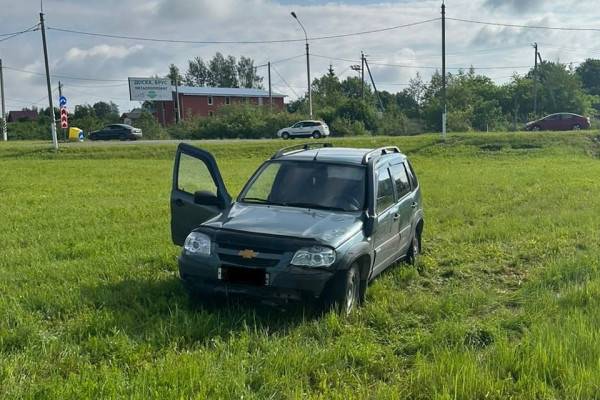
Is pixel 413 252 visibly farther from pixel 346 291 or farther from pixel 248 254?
pixel 248 254

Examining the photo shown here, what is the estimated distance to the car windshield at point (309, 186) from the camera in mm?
5754

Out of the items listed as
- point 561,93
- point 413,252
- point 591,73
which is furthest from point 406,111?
point 413,252

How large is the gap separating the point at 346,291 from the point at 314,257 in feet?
1.48

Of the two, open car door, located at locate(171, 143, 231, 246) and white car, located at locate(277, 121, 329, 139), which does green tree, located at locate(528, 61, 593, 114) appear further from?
open car door, located at locate(171, 143, 231, 246)

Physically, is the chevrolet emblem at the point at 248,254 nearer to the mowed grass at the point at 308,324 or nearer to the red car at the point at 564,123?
the mowed grass at the point at 308,324

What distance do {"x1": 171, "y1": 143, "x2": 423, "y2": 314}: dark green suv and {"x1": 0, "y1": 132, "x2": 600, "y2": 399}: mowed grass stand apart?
33 cm

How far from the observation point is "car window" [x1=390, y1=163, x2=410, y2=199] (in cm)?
676

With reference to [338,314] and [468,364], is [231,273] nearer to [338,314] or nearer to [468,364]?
→ [338,314]

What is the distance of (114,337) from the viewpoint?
173 inches

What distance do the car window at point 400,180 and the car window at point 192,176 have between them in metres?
2.22

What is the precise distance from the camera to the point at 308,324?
15.7ft

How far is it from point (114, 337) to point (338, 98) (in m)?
56.2

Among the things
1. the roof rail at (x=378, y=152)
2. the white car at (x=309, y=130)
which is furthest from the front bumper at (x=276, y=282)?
the white car at (x=309, y=130)

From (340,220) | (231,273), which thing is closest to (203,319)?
(231,273)
